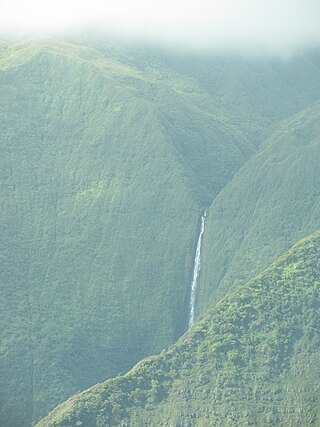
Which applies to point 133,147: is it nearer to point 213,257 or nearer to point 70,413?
point 213,257

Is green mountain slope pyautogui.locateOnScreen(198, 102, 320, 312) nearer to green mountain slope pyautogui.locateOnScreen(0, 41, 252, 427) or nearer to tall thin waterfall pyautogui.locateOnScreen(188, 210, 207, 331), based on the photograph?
tall thin waterfall pyautogui.locateOnScreen(188, 210, 207, 331)

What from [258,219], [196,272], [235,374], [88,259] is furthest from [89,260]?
[235,374]

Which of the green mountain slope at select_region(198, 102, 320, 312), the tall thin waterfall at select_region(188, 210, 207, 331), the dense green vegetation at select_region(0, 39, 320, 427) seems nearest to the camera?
the dense green vegetation at select_region(0, 39, 320, 427)

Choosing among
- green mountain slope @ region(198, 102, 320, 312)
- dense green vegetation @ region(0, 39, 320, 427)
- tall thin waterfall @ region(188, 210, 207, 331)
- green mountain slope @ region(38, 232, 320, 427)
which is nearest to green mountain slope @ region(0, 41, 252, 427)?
dense green vegetation @ region(0, 39, 320, 427)

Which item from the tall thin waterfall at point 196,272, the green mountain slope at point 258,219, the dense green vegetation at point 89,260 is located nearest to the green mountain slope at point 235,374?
the dense green vegetation at point 89,260

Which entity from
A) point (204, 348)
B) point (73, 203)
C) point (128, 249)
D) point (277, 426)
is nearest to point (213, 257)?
point (128, 249)
